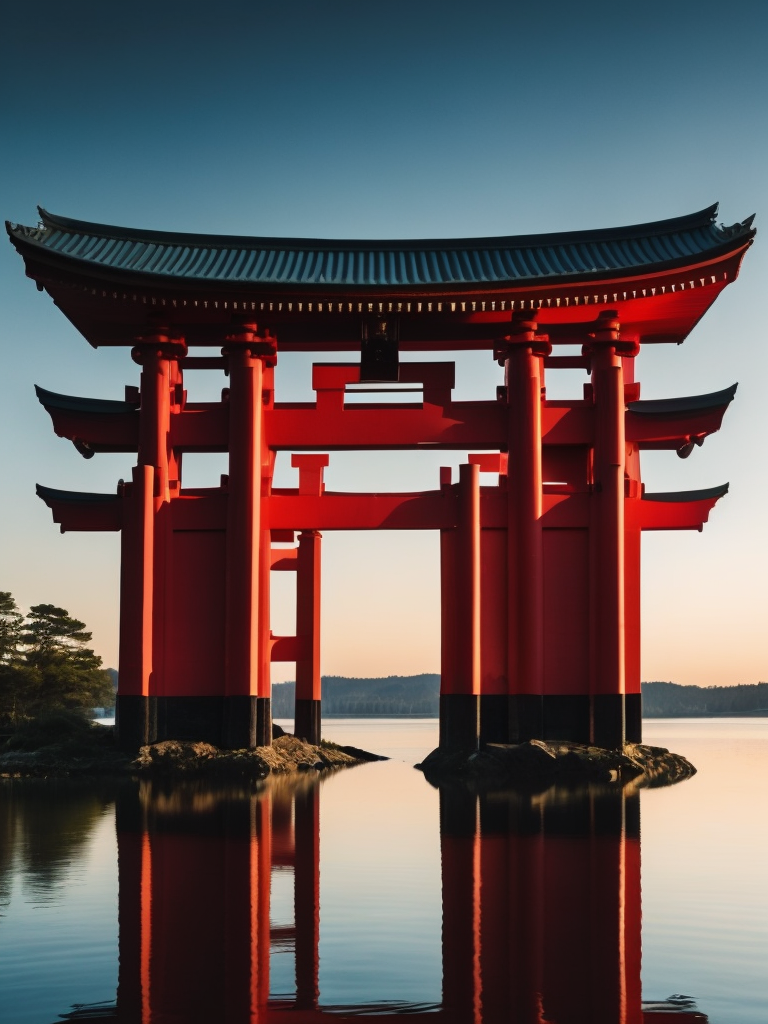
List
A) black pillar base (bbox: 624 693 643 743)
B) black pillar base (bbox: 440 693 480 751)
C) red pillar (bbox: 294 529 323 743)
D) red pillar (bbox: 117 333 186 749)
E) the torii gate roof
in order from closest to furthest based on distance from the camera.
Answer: black pillar base (bbox: 440 693 480 751) → red pillar (bbox: 117 333 186 749) → the torii gate roof → black pillar base (bbox: 624 693 643 743) → red pillar (bbox: 294 529 323 743)

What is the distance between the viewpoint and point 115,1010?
5988 mm

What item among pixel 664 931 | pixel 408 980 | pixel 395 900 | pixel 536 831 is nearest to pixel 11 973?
pixel 408 980

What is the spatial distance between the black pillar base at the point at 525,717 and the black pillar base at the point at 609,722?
961 millimetres

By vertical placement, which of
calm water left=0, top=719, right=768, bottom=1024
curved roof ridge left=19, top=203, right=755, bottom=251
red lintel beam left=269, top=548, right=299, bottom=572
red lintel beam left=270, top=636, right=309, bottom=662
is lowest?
calm water left=0, top=719, right=768, bottom=1024

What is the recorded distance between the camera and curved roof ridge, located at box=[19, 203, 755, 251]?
2370 cm

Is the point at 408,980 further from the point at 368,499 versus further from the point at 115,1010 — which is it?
the point at 368,499

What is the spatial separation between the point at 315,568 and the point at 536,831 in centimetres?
1660

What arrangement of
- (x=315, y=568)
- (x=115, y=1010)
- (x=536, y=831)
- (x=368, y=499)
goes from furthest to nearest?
(x=315, y=568), (x=368, y=499), (x=536, y=831), (x=115, y=1010)

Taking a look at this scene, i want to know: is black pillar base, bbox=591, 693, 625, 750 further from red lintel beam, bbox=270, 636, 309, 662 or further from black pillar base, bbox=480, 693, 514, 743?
red lintel beam, bbox=270, 636, 309, 662

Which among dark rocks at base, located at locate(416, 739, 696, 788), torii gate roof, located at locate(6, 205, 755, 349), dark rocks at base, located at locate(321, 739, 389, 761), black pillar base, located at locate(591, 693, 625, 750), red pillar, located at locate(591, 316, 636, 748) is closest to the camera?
dark rocks at base, located at locate(416, 739, 696, 788)

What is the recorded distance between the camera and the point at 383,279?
906 inches

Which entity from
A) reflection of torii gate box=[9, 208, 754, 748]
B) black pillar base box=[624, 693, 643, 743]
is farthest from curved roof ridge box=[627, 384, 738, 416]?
black pillar base box=[624, 693, 643, 743]

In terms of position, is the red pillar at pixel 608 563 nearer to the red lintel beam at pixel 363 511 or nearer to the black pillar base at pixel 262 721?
the red lintel beam at pixel 363 511

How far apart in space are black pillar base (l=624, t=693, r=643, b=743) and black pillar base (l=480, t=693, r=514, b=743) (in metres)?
2.05
